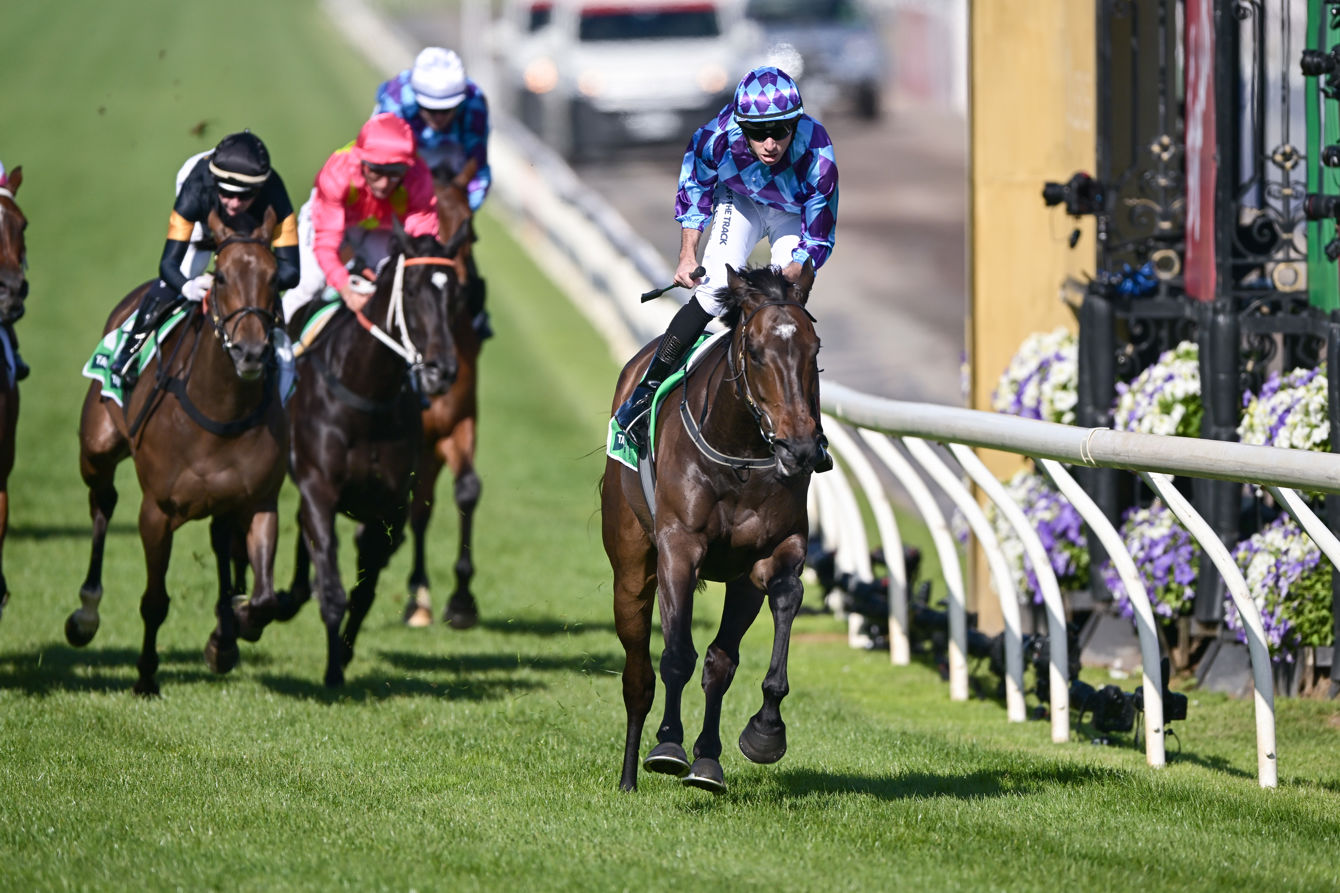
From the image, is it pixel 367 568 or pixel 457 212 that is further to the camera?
pixel 457 212

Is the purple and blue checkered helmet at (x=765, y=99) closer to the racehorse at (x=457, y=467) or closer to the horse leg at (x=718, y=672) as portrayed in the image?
the horse leg at (x=718, y=672)

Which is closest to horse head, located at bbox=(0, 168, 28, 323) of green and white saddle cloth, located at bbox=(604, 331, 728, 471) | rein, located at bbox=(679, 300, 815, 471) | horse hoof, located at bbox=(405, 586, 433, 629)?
green and white saddle cloth, located at bbox=(604, 331, 728, 471)

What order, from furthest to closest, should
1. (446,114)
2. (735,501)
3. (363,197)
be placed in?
(446,114) < (363,197) < (735,501)

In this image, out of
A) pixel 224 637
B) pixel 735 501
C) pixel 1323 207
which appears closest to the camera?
pixel 735 501

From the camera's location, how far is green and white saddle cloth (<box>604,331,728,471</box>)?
633cm

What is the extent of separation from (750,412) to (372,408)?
3.35 metres

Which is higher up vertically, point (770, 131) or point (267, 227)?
point (770, 131)

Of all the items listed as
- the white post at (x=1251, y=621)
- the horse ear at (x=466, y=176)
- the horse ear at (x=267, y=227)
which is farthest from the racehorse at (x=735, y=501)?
the horse ear at (x=466, y=176)

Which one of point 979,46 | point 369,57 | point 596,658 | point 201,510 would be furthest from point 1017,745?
point 369,57

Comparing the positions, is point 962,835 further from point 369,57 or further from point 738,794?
point 369,57

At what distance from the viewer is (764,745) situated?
5.82m

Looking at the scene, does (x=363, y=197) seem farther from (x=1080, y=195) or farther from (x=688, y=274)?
(x=688, y=274)

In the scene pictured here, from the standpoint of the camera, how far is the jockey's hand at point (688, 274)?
623 cm

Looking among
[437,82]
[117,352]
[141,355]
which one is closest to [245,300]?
[141,355]
